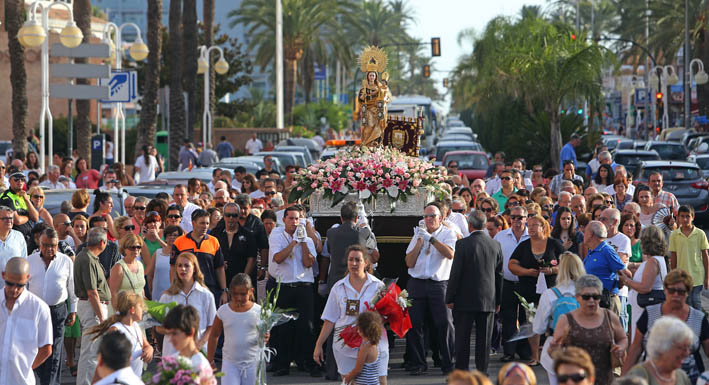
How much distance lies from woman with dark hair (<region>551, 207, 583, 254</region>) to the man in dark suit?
1.44 m

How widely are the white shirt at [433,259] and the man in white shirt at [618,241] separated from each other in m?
1.53

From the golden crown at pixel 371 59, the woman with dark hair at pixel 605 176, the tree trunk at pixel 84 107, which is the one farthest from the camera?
the tree trunk at pixel 84 107

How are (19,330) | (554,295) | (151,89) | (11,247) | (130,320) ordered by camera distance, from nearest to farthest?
(130,320) → (554,295) → (19,330) → (11,247) → (151,89)

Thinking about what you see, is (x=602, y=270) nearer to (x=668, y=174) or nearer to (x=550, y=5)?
(x=668, y=174)

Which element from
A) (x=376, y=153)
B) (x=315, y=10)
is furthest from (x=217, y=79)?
(x=376, y=153)

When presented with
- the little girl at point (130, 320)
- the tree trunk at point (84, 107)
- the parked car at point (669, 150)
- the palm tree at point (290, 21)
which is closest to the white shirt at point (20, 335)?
the little girl at point (130, 320)

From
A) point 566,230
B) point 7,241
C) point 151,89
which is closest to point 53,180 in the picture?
point 7,241

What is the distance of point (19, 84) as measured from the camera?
3070 centimetres

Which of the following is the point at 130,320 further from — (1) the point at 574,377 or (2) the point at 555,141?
(2) the point at 555,141

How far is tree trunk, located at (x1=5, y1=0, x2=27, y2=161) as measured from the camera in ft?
99.9

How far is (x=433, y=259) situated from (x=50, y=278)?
3.77 metres

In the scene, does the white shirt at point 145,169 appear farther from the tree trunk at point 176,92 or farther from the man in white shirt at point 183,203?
the tree trunk at point 176,92

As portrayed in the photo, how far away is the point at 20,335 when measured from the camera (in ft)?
31.8

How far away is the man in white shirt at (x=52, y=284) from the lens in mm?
11367
